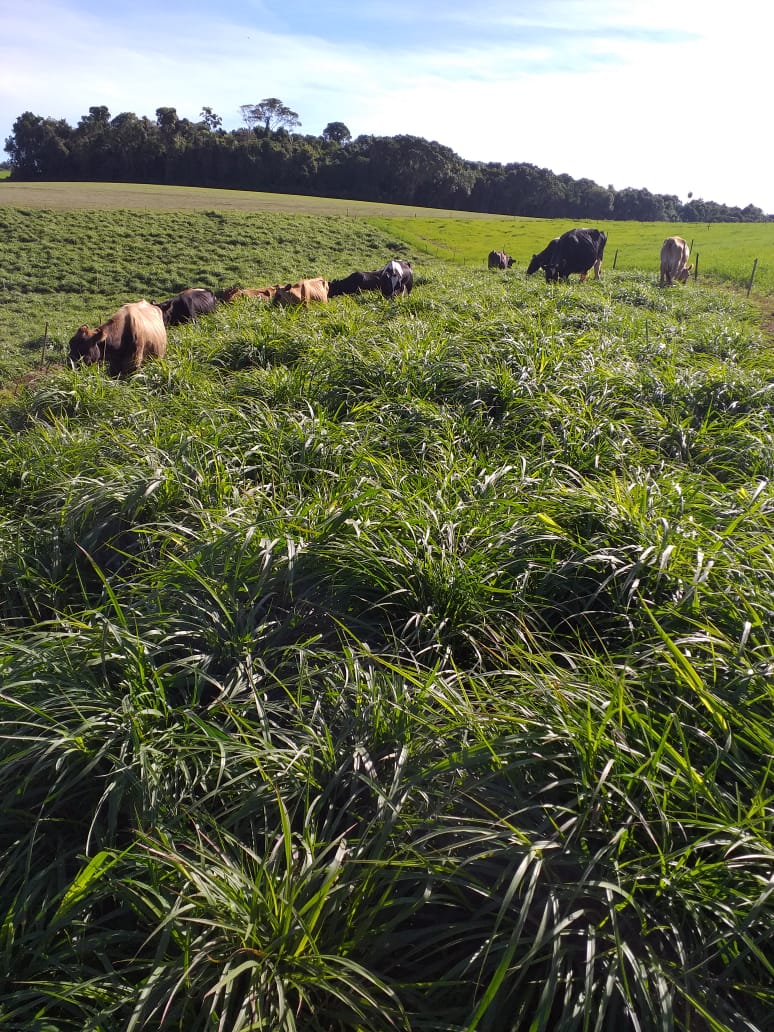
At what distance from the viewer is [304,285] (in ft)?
40.8

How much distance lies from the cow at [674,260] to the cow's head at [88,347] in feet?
45.4

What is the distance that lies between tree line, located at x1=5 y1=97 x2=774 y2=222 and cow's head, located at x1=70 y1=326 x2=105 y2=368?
5734 cm

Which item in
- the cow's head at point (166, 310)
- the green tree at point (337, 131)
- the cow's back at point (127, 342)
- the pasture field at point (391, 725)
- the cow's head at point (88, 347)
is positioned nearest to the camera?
the pasture field at point (391, 725)

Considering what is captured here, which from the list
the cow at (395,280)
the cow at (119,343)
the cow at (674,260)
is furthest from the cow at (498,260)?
the cow at (119,343)

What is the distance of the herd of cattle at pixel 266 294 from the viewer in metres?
8.12

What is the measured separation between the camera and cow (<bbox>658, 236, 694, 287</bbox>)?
17078 millimetres

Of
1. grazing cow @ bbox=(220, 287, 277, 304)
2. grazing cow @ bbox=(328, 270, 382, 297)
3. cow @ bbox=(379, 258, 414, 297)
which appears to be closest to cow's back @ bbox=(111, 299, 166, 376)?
grazing cow @ bbox=(220, 287, 277, 304)

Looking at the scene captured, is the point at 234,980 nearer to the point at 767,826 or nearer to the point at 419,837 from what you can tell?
the point at 419,837

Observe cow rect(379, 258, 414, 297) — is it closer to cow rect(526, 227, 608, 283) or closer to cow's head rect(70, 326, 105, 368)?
cow rect(526, 227, 608, 283)

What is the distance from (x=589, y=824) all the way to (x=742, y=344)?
7269 mm

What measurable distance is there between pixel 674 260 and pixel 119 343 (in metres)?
14.7

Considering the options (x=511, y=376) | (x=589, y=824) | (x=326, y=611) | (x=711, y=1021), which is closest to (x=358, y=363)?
(x=511, y=376)

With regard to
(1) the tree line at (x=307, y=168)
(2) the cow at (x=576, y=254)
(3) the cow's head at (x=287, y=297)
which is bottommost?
(3) the cow's head at (x=287, y=297)

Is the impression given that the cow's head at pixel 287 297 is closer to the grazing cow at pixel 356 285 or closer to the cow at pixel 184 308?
the cow at pixel 184 308
